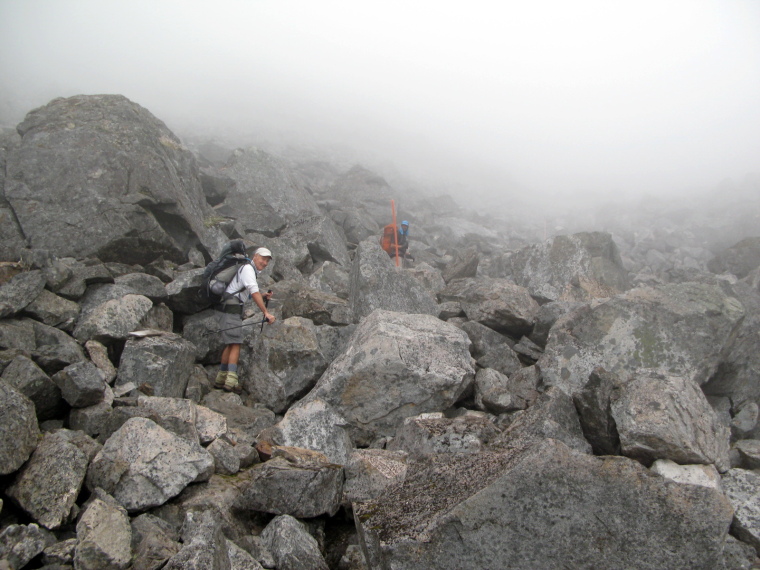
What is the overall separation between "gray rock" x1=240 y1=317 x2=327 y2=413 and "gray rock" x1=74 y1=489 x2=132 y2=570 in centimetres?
416

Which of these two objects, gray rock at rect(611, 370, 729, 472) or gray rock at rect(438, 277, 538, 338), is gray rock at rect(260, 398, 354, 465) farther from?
gray rock at rect(438, 277, 538, 338)

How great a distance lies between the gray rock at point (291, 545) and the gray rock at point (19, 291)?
6.09 meters

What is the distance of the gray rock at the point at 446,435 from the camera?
6.41m

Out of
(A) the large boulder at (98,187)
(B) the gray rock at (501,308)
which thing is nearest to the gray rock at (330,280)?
(A) the large boulder at (98,187)

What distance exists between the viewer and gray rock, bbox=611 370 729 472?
6148mm

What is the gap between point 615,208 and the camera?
46.6 meters

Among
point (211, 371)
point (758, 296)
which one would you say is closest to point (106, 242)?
point (211, 371)

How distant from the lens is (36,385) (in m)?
6.20

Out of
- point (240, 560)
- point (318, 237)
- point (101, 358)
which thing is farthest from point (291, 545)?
point (318, 237)

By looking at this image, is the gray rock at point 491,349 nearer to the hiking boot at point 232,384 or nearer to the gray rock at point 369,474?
the gray rock at point 369,474

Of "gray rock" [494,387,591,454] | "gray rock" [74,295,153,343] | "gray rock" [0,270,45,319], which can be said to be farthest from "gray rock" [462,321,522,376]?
"gray rock" [0,270,45,319]

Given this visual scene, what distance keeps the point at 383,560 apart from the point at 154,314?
7575 millimetres

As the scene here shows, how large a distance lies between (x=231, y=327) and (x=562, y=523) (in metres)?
7.19

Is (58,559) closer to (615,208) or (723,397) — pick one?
(723,397)
